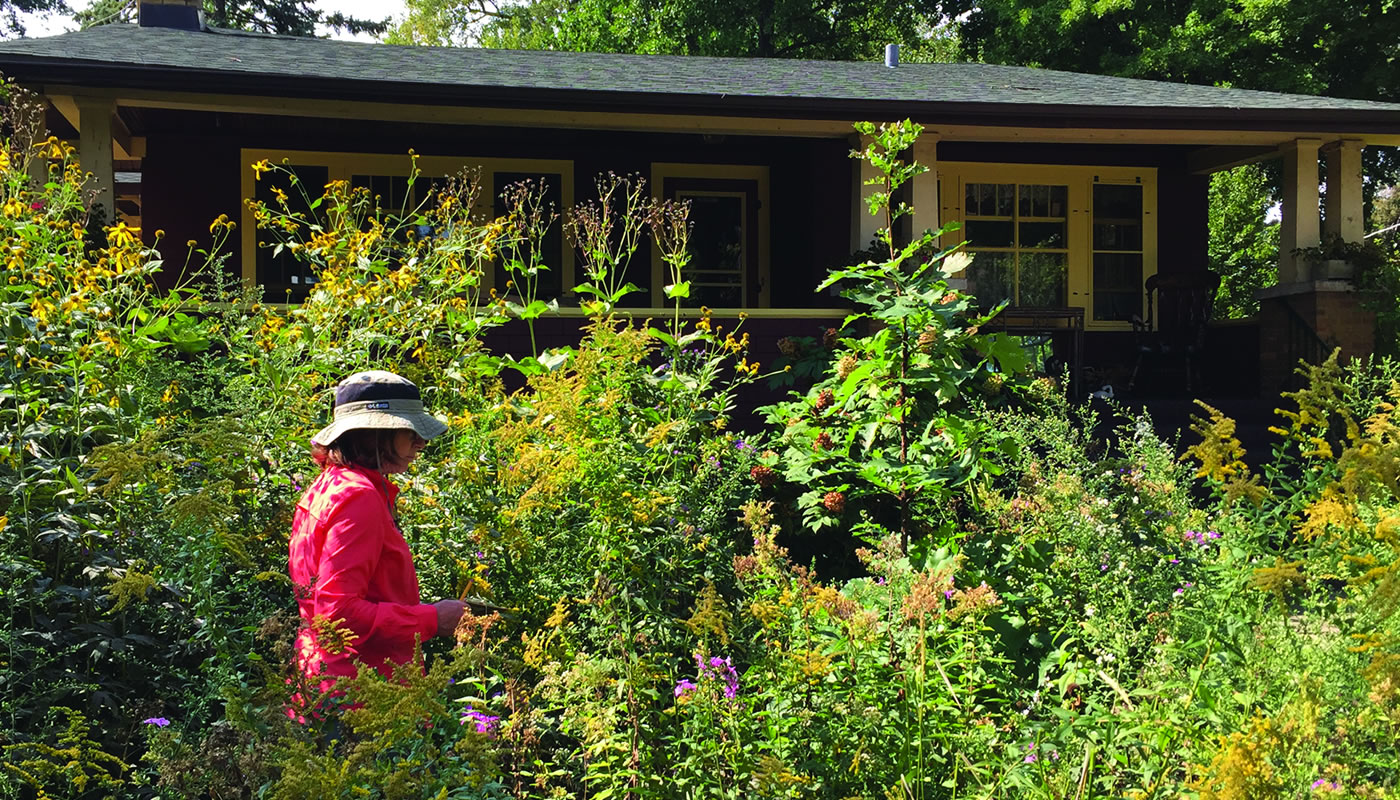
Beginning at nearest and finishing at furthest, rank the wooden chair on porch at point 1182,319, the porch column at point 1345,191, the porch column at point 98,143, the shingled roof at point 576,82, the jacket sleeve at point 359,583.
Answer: the jacket sleeve at point 359,583, the porch column at point 98,143, the shingled roof at point 576,82, the porch column at point 1345,191, the wooden chair on porch at point 1182,319

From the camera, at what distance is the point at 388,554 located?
9.30 feet

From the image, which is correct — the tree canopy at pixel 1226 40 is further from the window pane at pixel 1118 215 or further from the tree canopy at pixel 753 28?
the window pane at pixel 1118 215

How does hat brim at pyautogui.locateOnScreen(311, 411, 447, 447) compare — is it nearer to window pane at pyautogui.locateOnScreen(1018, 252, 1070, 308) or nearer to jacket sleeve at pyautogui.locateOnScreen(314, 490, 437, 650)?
jacket sleeve at pyautogui.locateOnScreen(314, 490, 437, 650)

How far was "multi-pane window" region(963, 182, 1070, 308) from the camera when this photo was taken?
43.5ft

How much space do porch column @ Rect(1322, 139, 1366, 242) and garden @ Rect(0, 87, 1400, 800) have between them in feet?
25.1

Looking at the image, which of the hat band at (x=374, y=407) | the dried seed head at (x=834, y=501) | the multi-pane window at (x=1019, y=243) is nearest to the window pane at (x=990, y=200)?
the multi-pane window at (x=1019, y=243)

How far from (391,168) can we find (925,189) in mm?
5515

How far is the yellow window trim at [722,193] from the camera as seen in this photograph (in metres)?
12.6

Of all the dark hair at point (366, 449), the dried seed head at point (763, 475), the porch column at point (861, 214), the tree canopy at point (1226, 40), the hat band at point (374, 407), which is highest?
the tree canopy at point (1226, 40)

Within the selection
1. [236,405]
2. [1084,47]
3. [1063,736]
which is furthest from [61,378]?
[1084,47]

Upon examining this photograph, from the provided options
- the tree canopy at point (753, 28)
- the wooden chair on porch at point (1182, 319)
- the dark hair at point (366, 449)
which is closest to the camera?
the dark hair at point (366, 449)

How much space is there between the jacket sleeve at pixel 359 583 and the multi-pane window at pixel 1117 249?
1207 cm

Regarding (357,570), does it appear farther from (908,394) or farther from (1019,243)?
(1019,243)

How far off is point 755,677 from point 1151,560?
1030mm
